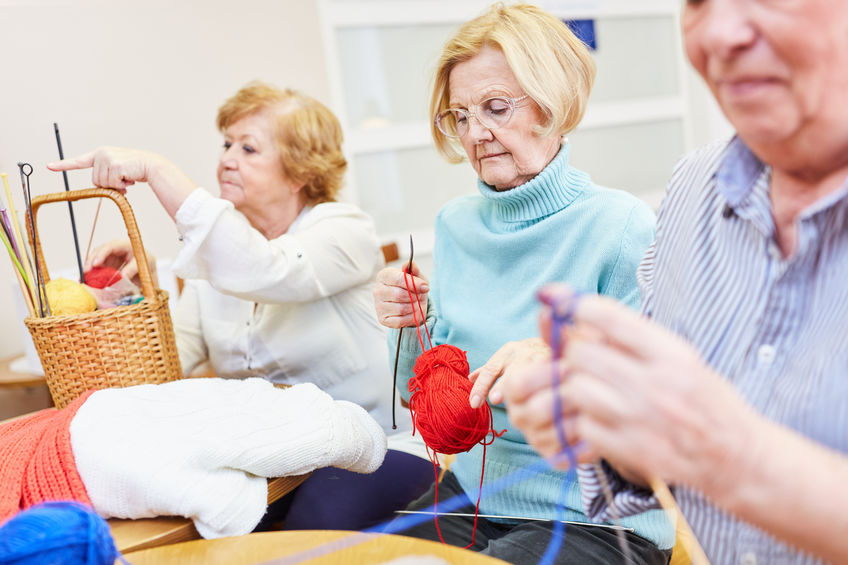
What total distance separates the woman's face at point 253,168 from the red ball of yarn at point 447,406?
0.76m

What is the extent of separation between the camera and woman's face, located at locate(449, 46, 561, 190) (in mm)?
1279

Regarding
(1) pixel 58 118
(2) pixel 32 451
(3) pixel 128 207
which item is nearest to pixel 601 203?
(3) pixel 128 207

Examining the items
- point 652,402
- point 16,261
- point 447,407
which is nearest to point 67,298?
point 16,261

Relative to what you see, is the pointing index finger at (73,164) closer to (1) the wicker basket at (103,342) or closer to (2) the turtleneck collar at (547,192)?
(1) the wicker basket at (103,342)

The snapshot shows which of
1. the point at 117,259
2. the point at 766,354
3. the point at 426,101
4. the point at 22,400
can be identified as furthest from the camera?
the point at 426,101

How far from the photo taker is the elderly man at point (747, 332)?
52 cm

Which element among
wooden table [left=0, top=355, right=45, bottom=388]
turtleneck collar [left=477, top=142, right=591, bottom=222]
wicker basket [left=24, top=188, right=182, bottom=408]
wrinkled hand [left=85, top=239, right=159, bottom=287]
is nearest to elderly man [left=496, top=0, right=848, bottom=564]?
turtleneck collar [left=477, top=142, right=591, bottom=222]

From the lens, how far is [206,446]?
103 cm

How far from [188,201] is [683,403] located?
1062mm

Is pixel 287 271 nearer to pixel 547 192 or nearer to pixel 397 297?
pixel 397 297

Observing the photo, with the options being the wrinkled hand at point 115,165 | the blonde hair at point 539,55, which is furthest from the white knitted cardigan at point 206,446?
the blonde hair at point 539,55

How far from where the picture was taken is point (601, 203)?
4.12 feet

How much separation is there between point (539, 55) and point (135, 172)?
30.8 inches

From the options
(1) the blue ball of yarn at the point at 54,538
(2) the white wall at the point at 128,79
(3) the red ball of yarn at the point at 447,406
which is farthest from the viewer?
(2) the white wall at the point at 128,79
